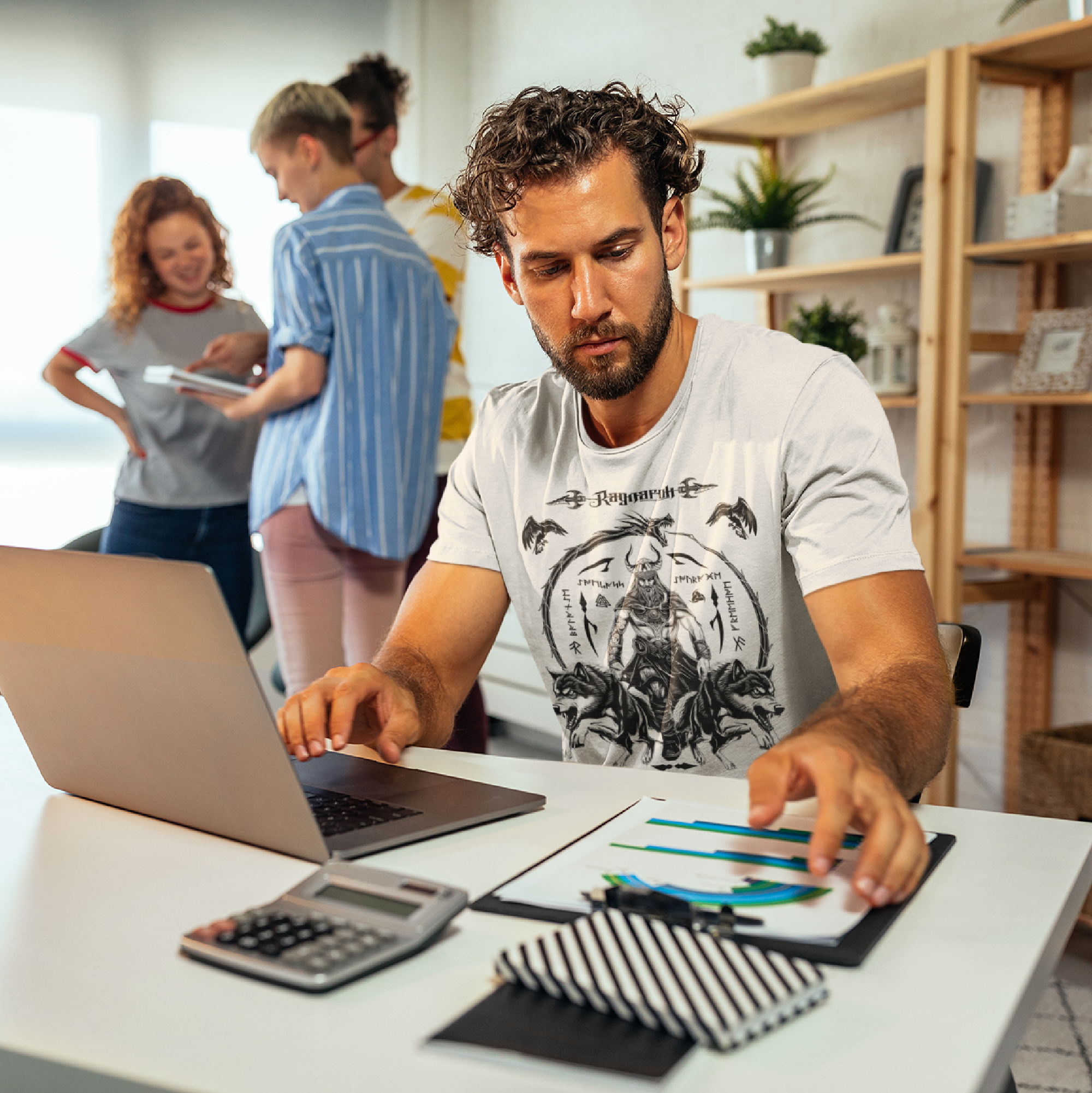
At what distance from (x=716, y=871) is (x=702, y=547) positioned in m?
0.54

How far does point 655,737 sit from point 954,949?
2.08ft

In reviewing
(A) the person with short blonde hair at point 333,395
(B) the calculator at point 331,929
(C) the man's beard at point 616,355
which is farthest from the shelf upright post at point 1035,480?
(B) the calculator at point 331,929

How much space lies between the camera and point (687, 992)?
545 mm

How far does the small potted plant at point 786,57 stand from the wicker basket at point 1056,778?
1636 millimetres

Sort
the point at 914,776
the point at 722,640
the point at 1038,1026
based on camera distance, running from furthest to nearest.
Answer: the point at 1038,1026, the point at 722,640, the point at 914,776

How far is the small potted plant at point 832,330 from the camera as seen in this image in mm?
2713

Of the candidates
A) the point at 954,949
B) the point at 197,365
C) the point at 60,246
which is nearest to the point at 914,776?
the point at 954,949

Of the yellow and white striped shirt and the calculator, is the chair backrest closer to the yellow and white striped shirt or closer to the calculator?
the calculator

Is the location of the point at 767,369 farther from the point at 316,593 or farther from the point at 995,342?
the point at 995,342

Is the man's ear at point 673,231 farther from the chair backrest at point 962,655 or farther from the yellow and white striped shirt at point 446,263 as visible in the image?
the yellow and white striped shirt at point 446,263

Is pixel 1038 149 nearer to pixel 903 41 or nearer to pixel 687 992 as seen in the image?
pixel 903 41

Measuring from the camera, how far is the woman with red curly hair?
2.65 m

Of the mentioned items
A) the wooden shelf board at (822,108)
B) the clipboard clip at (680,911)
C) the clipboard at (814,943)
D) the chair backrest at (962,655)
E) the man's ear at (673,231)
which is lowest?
the clipboard at (814,943)

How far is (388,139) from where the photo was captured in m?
2.53
